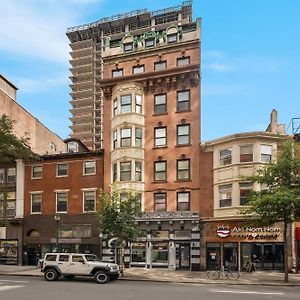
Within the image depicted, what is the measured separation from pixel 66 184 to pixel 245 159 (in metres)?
17.3

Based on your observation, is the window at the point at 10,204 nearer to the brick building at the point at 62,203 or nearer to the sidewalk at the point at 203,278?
the brick building at the point at 62,203

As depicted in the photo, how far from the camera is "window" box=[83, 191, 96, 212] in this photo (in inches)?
1640

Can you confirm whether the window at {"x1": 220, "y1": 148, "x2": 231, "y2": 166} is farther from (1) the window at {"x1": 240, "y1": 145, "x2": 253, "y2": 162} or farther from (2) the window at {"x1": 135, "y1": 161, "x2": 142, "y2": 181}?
(2) the window at {"x1": 135, "y1": 161, "x2": 142, "y2": 181}

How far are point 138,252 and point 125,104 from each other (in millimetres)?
13566

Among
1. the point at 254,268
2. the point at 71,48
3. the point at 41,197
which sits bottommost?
the point at 254,268

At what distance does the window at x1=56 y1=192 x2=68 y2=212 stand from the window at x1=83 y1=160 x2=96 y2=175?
2921 millimetres

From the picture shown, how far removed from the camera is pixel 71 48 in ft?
441

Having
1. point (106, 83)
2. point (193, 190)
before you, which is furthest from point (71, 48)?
point (193, 190)

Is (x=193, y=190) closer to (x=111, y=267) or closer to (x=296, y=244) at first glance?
(x=296, y=244)

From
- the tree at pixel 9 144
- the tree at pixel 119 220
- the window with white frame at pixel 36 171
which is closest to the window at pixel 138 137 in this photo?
the tree at pixel 119 220

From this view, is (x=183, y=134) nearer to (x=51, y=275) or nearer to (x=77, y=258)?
(x=77, y=258)

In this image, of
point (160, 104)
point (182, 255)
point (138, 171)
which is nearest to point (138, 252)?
point (182, 255)

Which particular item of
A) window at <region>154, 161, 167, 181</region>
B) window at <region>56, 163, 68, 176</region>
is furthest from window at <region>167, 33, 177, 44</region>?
window at <region>56, 163, 68, 176</region>

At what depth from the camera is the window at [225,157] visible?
37.7 meters
